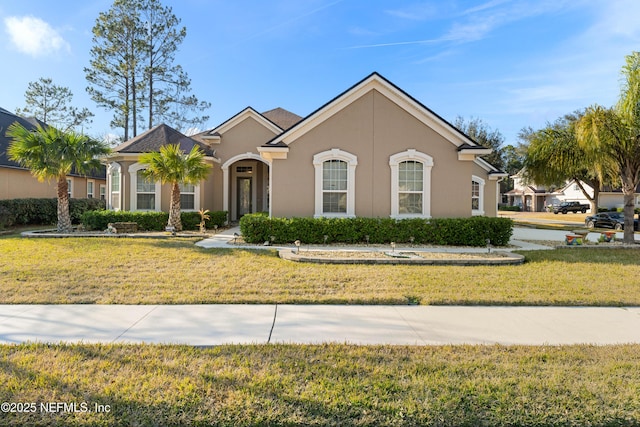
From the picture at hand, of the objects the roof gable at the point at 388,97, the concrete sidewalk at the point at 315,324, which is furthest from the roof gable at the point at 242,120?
the concrete sidewalk at the point at 315,324

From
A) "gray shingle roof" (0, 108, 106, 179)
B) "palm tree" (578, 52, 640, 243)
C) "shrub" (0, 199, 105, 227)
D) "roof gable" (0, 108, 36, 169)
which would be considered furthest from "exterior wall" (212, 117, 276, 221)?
"palm tree" (578, 52, 640, 243)

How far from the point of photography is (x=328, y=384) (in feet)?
10.7

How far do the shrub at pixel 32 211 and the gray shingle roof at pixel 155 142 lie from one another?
16.9 ft

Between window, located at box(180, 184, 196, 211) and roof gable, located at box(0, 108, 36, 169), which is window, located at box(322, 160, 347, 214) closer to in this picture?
window, located at box(180, 184, 196, 211)

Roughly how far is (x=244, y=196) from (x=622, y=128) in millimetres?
18648

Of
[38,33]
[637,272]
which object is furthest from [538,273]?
[38,33]

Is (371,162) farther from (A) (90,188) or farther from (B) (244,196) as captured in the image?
(A) (90,188)

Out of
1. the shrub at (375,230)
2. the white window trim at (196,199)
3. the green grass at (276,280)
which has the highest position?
the white window trim at (196,199)

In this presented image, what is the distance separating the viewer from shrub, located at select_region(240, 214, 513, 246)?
11.8 m

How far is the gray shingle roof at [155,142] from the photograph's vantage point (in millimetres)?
16375

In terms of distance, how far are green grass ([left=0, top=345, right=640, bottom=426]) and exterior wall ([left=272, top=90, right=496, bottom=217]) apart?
896 cm

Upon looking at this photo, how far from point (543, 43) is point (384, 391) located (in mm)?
17300

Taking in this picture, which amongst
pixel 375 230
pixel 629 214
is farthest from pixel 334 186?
pixel 629 214

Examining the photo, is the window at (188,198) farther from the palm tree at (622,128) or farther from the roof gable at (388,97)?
the palm tree at (622,128)
